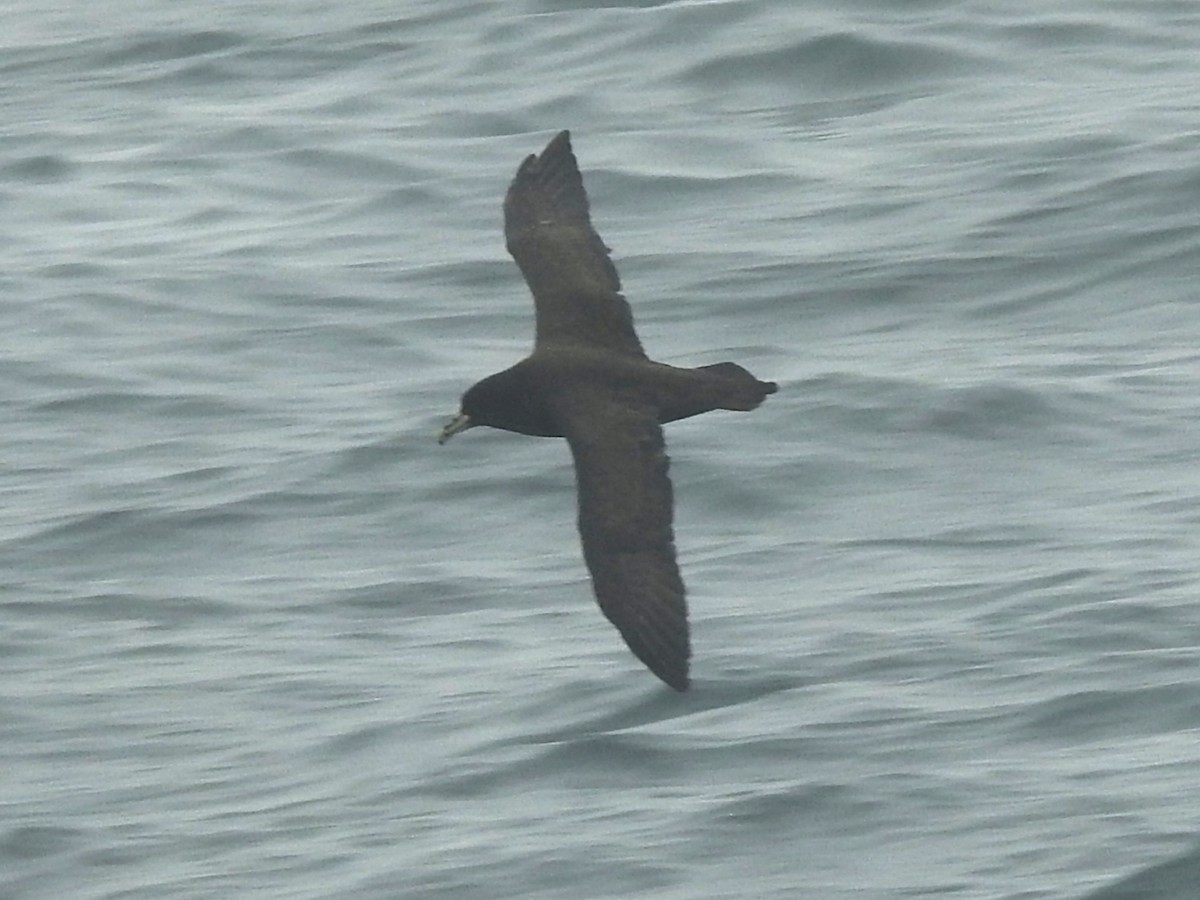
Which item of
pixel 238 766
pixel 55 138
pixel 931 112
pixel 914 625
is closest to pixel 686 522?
pixel 914 625

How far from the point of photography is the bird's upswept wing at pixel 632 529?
8.97m

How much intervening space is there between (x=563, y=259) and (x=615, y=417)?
4.22 feet

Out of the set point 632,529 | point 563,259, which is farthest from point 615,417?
point 563,259

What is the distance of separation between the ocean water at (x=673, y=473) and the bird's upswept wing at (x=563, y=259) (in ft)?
3.76

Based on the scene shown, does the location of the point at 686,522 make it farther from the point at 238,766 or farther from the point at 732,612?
the point at 238,766

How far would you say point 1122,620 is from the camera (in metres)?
10.1

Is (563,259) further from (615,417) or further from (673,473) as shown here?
(673,473)

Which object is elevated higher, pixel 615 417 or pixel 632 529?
pixel 615 417

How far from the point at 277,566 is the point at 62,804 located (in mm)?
1977

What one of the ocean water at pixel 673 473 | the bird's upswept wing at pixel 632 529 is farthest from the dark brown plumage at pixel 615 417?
the ocean water at pixel 673 473

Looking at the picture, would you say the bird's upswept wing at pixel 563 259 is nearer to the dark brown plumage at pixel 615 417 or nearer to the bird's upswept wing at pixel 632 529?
the dark brown plumage at pixel 615 417

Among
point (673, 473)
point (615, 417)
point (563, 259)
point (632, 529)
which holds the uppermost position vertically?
point (563, 259)

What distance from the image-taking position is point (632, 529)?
30.4 feet

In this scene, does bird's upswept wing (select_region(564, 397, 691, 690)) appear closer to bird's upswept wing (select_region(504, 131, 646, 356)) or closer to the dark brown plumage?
the dark brown plumage
